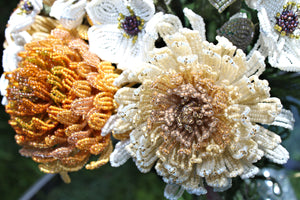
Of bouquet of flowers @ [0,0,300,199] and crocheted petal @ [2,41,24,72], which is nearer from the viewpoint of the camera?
bouquet of flowers @ [0,0,300,199]

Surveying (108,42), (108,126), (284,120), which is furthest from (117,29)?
(284,120)

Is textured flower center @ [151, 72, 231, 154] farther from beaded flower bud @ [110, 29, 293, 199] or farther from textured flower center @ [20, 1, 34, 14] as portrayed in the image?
textured flower center @ [20, 1, 34, 14]

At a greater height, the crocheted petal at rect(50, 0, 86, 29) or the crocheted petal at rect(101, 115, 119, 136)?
the crocheted petal at rect(50, 0, 86, 29)

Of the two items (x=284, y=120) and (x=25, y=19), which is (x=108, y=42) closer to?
(x=25, y=19)

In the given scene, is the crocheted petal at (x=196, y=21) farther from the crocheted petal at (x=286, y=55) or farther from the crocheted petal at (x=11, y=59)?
the crocheted petal at (x=11, y=59)

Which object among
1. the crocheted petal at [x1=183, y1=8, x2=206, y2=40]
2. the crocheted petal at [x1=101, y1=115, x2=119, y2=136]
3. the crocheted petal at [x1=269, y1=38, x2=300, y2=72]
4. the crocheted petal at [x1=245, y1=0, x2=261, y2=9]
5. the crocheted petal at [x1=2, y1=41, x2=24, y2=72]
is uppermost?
the crocheted petal at [x1=245, y1=0, x2=261, y2=9]

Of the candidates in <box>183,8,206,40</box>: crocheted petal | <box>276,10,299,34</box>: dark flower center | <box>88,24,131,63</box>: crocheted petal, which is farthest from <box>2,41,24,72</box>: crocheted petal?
<box>276,10,299,34</box>: dark flower center
